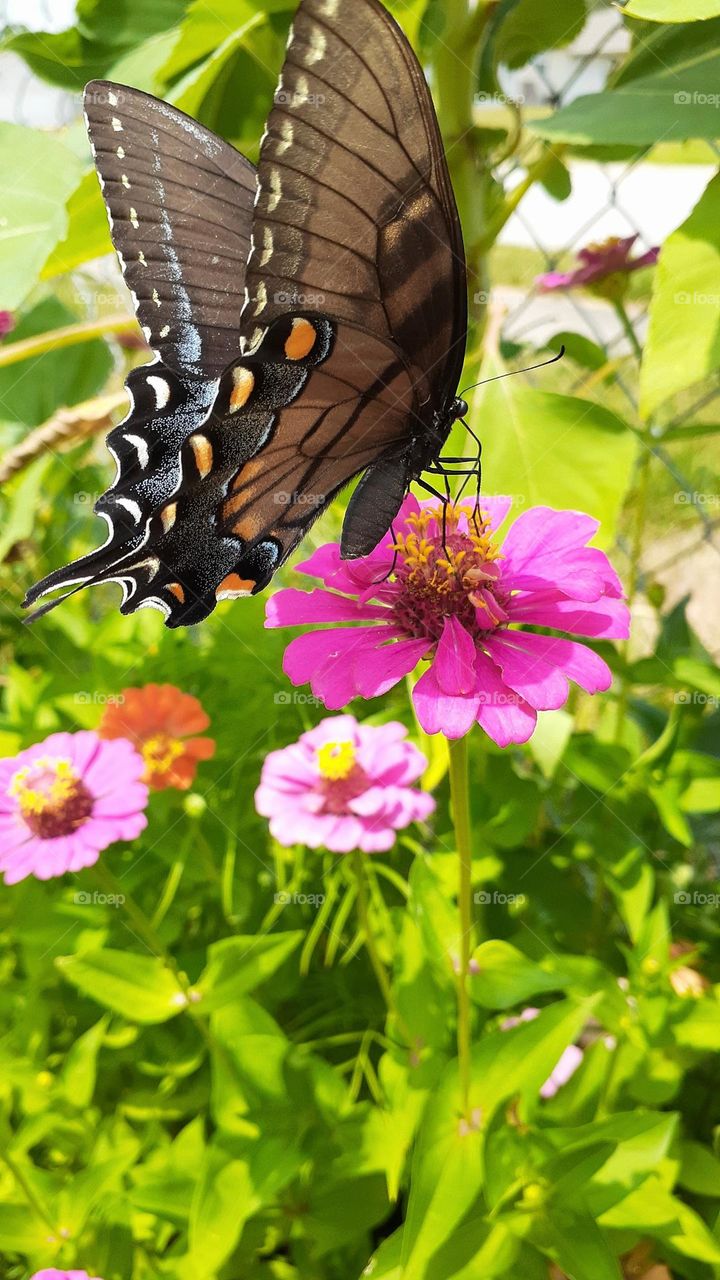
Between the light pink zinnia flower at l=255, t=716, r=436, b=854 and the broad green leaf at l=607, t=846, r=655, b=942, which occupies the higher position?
the light pink zinnia flower at l=255, t=716, r=436, b=854

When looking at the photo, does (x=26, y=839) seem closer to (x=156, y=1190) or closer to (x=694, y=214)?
(x=156, y=1190)

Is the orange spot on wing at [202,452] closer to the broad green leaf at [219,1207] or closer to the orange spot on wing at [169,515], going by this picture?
the orange spot on wing at [169,515]

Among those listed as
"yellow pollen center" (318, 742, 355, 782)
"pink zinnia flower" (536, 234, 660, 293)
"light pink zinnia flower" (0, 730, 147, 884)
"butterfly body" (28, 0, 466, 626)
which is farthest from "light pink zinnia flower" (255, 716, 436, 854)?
"pink zinnia flower" (536, 234, 660, 293)

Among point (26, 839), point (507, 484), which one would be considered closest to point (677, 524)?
point (507, 484)

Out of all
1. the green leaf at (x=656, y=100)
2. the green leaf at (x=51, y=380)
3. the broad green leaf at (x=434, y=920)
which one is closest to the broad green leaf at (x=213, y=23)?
the green leaf at (x=656, y=100)

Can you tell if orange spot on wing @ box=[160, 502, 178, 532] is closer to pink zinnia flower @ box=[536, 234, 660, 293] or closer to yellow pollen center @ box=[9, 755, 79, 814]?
yellow pollen center @ box=[9, 755, 79, 814]
